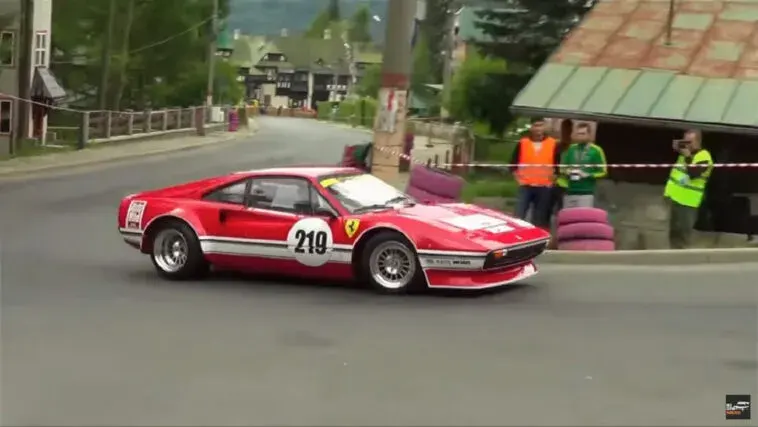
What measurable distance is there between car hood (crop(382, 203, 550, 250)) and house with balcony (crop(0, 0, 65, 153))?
28.5 metres

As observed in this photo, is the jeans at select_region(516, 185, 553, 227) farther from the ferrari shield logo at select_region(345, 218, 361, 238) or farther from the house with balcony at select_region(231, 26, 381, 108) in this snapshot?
the house with balcony at select_region(231, 26, 381, 108)

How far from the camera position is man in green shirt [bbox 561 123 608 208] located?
559 inches

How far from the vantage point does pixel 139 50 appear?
58031mm

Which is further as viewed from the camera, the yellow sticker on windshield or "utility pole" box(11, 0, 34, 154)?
"utility pole" box(11, 0, 34, 154)

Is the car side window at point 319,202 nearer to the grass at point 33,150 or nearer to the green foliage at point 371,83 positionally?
the grass at point 33,150

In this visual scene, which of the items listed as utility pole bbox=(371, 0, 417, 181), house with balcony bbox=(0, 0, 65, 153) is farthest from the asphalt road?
house with balcony bbox=(0, 0, 65, 153)

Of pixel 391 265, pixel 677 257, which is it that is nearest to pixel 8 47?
pixel 677 257

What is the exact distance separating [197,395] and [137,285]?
5.09m

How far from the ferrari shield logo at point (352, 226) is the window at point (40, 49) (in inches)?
1546

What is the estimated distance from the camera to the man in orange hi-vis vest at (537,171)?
14438mm

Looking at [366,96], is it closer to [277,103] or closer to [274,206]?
[277,103]

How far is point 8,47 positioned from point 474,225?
35713 millimetres

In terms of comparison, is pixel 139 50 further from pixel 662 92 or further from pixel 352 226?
pixel 352 226

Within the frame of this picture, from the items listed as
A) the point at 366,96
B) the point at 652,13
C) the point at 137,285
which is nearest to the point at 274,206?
the point at 137,285
